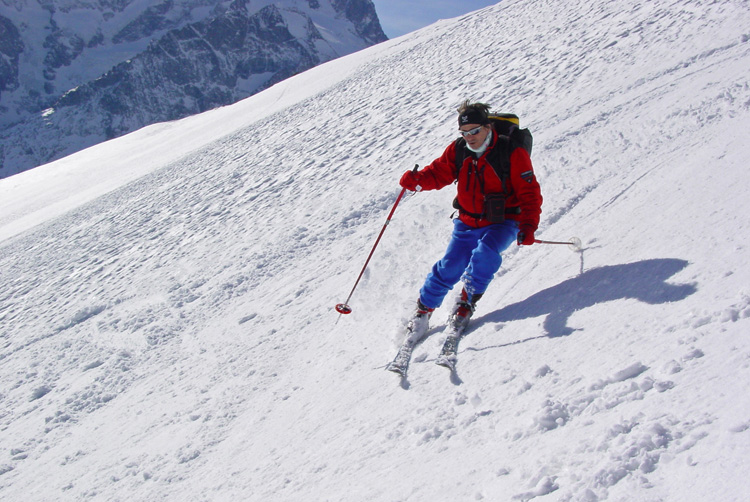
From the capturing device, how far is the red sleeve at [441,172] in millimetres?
3963

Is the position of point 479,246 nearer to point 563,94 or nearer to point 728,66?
point 728,66

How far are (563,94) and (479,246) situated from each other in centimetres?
613

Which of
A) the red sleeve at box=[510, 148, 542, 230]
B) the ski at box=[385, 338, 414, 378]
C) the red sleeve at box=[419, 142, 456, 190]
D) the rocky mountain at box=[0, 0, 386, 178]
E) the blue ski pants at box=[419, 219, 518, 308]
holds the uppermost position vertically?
the rocky mountain at box=[0, 0, 386, 178]

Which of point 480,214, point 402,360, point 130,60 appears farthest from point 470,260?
point 130,60

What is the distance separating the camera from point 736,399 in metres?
1.91

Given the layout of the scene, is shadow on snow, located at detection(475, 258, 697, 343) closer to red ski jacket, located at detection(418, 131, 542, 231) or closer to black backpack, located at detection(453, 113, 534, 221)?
red ski jacket, located at detection(418, 131, 542, 231)

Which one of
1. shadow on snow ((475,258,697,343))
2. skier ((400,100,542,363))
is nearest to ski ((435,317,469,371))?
skier ((400,100,542,363))

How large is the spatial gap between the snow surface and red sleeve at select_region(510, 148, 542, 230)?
0.52 metres

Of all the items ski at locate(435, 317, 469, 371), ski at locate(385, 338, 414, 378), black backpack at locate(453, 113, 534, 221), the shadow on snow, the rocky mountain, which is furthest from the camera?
the rocky mountain

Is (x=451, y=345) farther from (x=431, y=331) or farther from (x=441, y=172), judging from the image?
(x=441, y=172)

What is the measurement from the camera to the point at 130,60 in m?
152

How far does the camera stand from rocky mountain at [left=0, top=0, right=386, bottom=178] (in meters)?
144

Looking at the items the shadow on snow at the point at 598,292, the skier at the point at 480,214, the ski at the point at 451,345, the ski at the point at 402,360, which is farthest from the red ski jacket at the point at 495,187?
the ski at the point at 402,360

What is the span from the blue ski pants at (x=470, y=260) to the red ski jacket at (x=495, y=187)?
81 millimetres
